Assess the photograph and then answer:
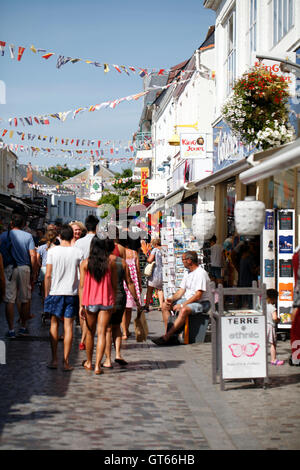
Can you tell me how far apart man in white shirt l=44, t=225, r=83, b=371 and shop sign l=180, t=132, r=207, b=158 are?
1068 cm

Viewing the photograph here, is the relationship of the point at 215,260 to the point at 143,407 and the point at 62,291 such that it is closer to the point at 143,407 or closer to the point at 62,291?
the point at 62,291

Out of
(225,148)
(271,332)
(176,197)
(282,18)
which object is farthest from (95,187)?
(271,332)

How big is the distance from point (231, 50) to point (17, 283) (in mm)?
9102

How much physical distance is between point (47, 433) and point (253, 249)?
939cm

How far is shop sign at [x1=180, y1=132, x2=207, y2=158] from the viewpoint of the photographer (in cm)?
1953

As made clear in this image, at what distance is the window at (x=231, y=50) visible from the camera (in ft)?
57.6

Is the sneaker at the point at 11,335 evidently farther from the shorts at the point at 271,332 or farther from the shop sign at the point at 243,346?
the shop sign at the point at 243,346

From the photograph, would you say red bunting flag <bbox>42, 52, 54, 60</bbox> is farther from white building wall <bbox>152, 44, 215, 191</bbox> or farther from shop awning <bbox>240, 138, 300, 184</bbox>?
shop awning <bbox>240, 138, 300, 184</bbox>

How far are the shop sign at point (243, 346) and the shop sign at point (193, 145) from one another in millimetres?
12137


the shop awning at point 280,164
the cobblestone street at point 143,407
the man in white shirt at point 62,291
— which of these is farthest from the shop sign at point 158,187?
the shop awning at point 280,164

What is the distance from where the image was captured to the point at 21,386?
7.83 meters

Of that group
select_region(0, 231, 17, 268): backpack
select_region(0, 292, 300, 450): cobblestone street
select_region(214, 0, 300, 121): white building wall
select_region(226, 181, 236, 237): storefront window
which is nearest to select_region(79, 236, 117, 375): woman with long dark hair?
select_region(0, 292, 300, 450): cobblestone street

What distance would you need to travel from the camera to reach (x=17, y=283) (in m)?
11.8

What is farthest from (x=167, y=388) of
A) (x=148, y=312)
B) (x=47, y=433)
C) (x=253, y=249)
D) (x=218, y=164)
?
(x=218, y=164)
